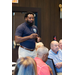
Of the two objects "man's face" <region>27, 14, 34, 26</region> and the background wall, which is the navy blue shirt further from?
the background wall

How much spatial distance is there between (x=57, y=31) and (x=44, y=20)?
0.57 meters

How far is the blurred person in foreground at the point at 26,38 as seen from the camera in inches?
105

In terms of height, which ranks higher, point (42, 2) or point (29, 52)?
point (42, 2)

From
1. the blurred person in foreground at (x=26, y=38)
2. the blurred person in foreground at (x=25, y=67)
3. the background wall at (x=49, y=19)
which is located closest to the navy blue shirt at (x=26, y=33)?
the blurred person in foreground at (x=26, y=38)

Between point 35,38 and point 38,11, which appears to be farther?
point 38,11

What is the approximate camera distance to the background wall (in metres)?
4.55

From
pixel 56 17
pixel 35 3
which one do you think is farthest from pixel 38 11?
pixel 56 17

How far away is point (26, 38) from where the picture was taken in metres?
2.64

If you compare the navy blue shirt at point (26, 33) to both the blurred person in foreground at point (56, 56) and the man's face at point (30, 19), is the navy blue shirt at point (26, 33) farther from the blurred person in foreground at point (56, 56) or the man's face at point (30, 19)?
the blurred person in foreground at point (56, 56)

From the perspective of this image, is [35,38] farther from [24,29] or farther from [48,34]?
[48,34]

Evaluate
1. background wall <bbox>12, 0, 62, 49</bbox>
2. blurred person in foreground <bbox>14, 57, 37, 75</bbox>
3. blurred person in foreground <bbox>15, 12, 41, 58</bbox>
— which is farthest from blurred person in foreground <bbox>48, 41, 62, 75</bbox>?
background wall <bbox>12, 0, 62, 49</bbox>

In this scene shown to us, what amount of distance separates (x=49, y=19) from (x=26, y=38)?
2150mm
